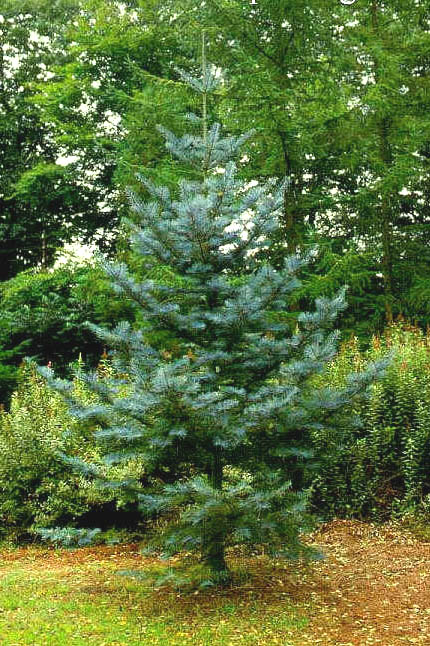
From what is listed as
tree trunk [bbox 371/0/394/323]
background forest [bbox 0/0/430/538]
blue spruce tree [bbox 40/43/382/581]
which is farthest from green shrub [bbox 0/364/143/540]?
tree trunk [bbox 371/0/394/323]

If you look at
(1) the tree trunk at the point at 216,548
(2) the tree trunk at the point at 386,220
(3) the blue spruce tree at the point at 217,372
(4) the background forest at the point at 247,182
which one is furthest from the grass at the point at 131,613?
(2) the tree trunk at the point at 386,220

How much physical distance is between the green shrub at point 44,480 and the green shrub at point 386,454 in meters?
2.47

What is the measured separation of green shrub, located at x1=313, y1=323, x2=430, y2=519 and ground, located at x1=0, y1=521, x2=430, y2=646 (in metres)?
0.77

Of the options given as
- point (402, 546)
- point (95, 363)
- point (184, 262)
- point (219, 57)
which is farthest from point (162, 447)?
point (95, 363)

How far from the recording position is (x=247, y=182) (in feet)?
45.9

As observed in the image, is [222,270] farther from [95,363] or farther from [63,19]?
[63,19]

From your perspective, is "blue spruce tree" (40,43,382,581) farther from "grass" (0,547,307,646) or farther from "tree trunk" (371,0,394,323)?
"tree trunk" (371,0,394,323)

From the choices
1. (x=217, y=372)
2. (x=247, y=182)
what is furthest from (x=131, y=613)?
(x=247, y=182)

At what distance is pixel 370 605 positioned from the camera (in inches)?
244

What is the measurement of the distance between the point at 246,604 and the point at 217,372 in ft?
5.99

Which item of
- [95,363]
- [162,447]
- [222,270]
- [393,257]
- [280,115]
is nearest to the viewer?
[162,447]

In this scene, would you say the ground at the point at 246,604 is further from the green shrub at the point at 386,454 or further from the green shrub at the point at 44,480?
the green shrub at the point at 44,480

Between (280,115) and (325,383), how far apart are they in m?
4.59

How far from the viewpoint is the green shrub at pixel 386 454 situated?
8.89 meters
